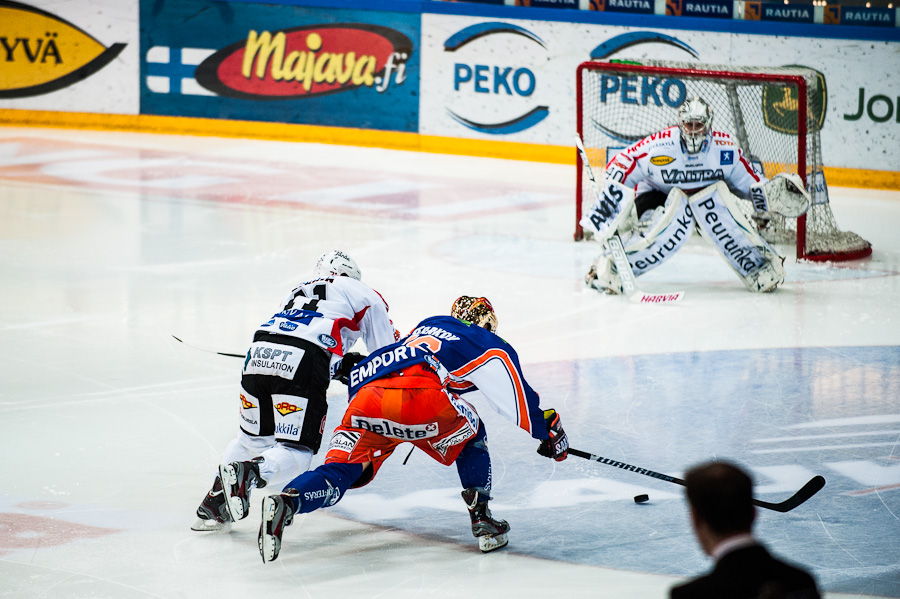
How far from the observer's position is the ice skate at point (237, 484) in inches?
153

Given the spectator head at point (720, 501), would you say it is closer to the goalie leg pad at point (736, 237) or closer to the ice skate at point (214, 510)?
the ice skate at point (214, 510)

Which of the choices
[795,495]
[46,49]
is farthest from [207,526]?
[46,49]

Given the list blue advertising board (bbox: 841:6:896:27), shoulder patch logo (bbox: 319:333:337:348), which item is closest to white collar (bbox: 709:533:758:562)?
shoulder patch logo (bbox: 319:333:337:348)

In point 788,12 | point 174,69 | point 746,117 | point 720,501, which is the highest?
point 788,12

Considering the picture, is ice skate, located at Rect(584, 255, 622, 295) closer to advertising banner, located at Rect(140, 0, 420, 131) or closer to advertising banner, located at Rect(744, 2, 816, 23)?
advertising banner, located at Rect(744, 2, 816, 23)

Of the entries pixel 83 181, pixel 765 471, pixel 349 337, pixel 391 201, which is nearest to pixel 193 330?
pixel 349 337

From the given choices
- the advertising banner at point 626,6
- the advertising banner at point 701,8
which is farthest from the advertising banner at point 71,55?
the advertising banner at point 701,8

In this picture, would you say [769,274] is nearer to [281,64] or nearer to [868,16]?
[868,16]

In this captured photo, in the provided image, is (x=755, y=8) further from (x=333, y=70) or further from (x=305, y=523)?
(x=305, y=523)

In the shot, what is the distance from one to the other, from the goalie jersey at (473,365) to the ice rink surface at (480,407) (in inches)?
18.3

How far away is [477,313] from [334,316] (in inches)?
21.8

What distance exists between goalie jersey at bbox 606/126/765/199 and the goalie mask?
154 inches

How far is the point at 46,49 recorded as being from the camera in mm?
14109

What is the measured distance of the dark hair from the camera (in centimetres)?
206
